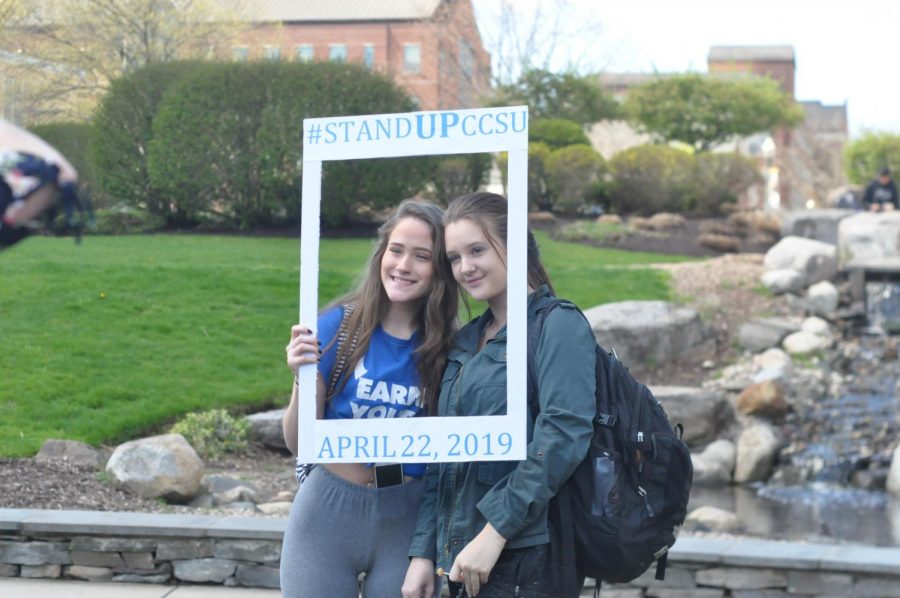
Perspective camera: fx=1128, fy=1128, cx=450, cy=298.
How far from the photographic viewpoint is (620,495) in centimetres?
271

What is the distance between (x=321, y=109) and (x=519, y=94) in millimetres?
11807

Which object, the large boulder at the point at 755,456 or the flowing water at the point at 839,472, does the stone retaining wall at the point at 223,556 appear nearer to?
the flowing water at the point at 839,472

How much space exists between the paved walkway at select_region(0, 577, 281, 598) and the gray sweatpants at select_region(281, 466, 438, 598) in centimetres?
265

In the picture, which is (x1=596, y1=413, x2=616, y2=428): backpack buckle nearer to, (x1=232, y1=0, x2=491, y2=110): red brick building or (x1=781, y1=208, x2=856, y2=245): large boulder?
(x1=781, y1=208, x2=856, y2=245): large boulder

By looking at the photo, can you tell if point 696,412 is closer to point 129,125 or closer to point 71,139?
point 129,125

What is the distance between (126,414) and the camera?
8.81 m

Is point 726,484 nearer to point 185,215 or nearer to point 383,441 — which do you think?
point 383,441

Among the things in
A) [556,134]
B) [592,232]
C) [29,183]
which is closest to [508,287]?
[29,183]

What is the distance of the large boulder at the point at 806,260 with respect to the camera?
15867mm

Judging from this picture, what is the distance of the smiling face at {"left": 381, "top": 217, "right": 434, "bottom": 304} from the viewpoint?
3070mm

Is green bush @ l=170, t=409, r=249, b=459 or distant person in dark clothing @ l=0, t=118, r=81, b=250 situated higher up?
distant person in dark clothing @ l=0, t=118, r=81, b=250

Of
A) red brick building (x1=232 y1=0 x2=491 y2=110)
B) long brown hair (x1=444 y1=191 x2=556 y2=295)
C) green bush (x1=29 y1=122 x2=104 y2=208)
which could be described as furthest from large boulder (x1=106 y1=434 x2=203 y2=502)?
green bush (x1=29 y1=122 x2=104 y2=208)

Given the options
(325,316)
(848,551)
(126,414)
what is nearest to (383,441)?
(325,316)

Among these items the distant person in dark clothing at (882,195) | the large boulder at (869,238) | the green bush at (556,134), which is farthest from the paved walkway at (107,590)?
the green bush at (556,134)
